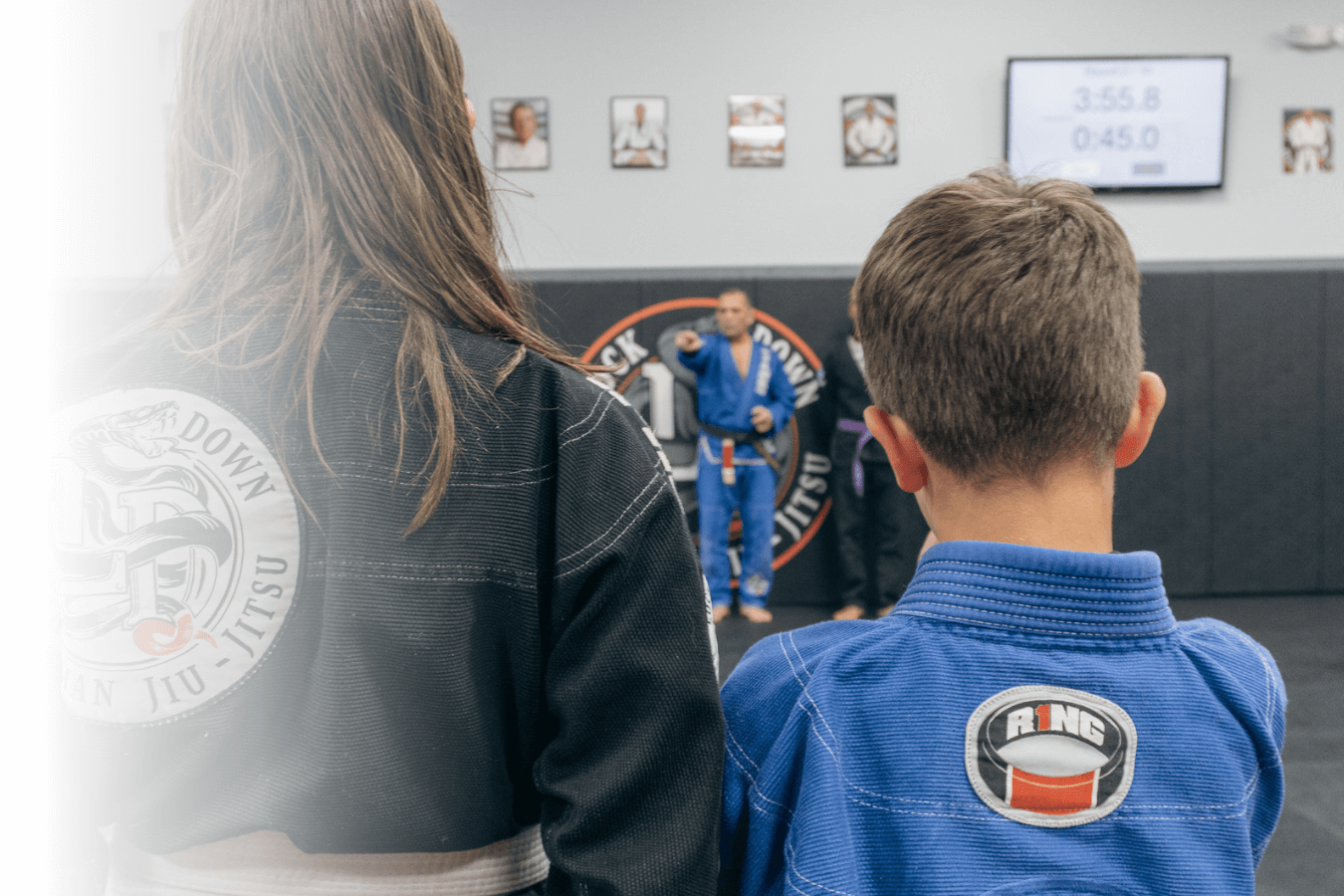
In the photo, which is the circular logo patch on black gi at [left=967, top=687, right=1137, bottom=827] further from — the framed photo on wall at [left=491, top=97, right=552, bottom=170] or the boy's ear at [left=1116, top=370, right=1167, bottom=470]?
the framed photo on wall at [left=491, top=97, right=552, bottom=170]

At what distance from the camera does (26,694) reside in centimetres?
65

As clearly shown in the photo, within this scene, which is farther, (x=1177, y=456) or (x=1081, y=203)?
(x=1177, y=456)

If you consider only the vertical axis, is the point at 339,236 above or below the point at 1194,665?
above

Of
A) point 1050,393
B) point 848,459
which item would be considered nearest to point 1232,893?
point 1050,393

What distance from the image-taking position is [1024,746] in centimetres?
69

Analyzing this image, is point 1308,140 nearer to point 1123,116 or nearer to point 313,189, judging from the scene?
point 1123,116

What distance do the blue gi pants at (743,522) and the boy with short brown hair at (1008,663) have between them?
3892mm

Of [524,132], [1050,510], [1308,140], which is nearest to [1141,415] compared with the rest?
[1050,510]

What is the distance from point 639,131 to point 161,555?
5061 mm

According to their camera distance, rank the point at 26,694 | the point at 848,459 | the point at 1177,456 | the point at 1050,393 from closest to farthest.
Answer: the point at 26,694, the point at 1050,393, the point at 848,459, the point at 1177,456

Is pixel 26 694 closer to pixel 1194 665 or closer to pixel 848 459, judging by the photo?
pixel 1194 665

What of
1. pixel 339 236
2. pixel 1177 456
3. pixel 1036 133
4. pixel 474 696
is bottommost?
pixel 1177 456

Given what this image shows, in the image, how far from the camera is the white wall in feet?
17.4

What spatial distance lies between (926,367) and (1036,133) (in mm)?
5220
